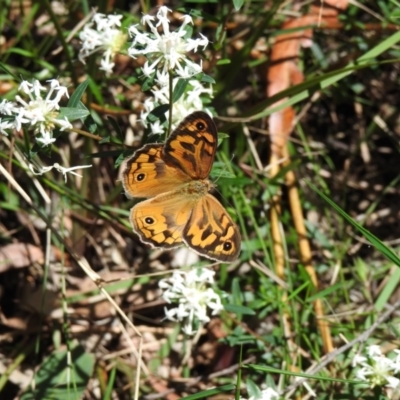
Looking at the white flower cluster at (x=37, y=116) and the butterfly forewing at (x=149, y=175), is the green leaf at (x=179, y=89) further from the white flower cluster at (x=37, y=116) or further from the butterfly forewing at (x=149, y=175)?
the white flower cluster at (x=37, y=116)

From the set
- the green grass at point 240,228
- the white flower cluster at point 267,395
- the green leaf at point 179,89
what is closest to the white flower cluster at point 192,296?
the green grass at point 240,228

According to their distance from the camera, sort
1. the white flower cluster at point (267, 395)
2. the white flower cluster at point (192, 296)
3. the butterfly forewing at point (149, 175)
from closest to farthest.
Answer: the butterfly forewing at point (149, 175)
the white flower cluster at point (267, 395)
the white flower cluster at point (192, 296)

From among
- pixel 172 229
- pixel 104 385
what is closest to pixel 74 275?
pixel 104 385

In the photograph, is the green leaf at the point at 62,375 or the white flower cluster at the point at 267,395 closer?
the white flower cluster at the point at 267,395

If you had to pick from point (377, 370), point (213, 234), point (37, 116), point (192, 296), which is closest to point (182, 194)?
point (213, 234)

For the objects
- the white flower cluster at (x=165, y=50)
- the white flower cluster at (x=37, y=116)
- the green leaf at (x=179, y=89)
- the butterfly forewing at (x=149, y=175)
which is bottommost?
the butterfly forewing at (x=149, y=175)

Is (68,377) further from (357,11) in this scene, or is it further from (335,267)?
(357,11)
